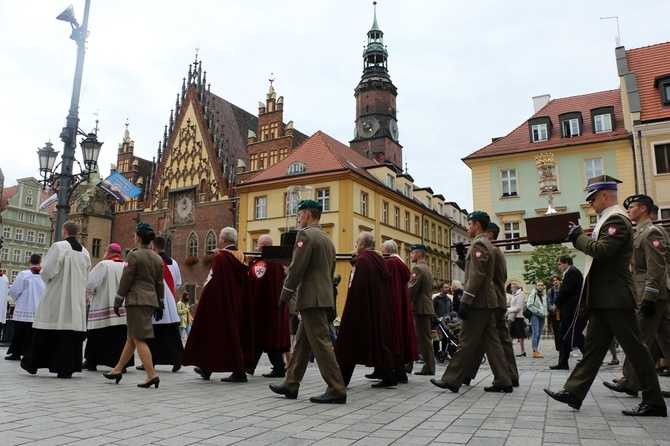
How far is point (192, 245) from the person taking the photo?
44281 millimetres

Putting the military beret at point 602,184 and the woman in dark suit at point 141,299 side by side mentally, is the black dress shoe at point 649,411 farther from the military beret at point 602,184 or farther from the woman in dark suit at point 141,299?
the woman in dark suit at point 141,299

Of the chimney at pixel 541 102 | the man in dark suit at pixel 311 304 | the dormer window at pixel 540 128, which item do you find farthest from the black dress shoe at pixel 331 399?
the chimney at pixel 541 102

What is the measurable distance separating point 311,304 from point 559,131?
1170 inches

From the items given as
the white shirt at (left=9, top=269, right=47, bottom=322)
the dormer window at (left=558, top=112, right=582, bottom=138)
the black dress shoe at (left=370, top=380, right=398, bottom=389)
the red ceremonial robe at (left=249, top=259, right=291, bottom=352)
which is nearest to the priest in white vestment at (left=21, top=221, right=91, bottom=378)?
the red ceremonial robe at (left=249, top=259, right=291, bottom=352)

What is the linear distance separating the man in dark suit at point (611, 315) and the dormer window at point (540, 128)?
2855 cm

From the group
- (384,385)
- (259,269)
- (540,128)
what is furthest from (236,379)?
(540,128)

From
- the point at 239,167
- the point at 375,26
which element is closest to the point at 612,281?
the point at 239,167

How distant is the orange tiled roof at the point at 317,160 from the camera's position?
36700 mm

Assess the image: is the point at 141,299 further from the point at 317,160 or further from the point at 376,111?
the point at 376,111

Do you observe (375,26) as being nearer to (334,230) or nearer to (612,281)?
(334,230)

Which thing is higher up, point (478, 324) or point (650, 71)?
point (650, 71)

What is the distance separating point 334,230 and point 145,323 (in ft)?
92.1

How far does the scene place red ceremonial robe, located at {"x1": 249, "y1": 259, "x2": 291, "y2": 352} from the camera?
332 inches

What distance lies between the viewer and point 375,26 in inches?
2744
